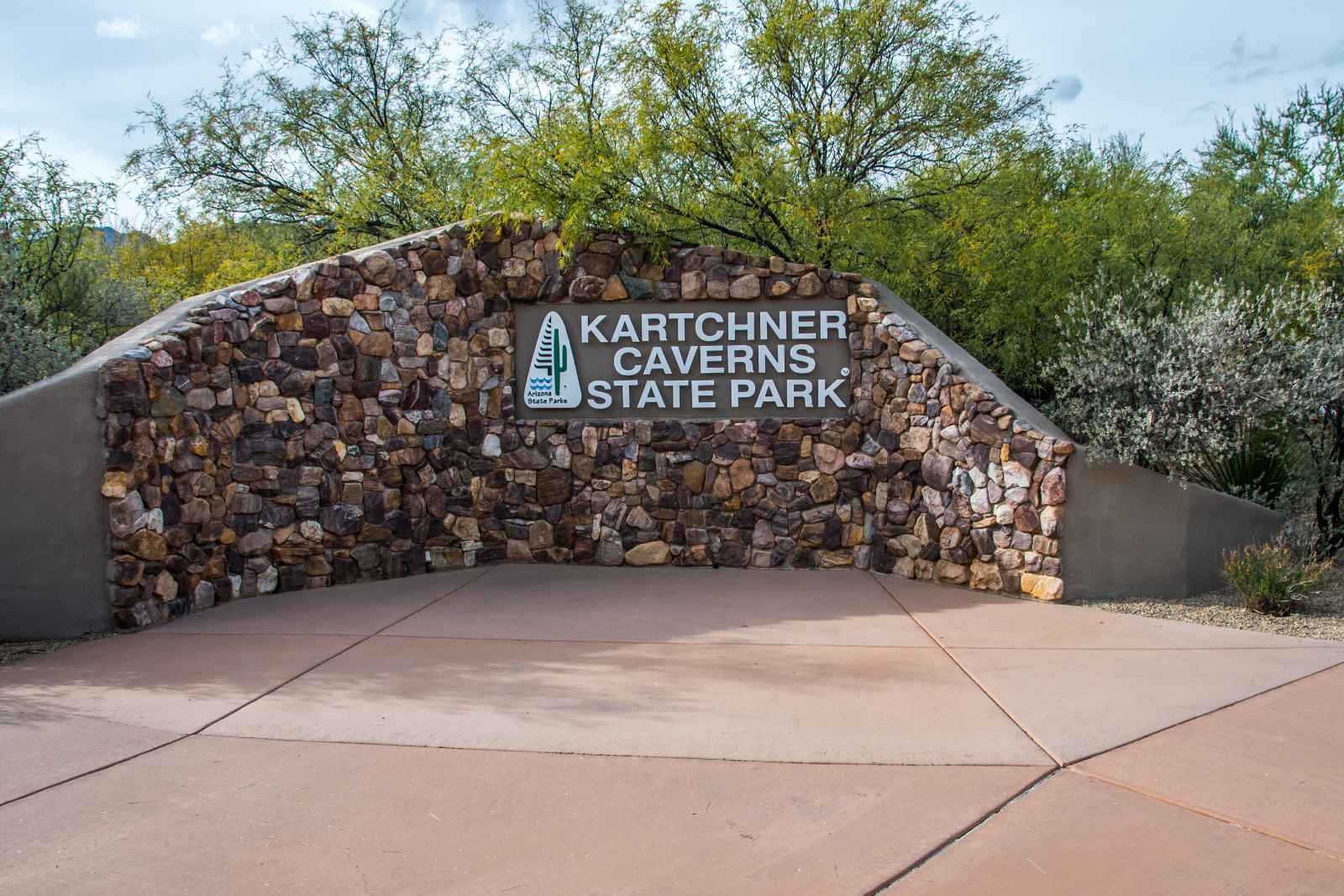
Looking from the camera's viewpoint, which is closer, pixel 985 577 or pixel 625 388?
pixel 985 577

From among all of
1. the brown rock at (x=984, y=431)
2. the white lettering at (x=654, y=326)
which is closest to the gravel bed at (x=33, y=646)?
the white lettering at (x=654, y=326)

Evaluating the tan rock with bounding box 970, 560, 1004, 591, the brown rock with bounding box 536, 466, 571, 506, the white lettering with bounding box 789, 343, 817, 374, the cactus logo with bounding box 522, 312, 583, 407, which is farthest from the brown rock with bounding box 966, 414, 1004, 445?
the brown rock with bounding box 536, 466, 571, 506

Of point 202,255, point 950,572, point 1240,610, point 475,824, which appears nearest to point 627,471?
point 950,572

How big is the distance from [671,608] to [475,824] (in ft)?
12.6

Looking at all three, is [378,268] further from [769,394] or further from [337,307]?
[769,394]

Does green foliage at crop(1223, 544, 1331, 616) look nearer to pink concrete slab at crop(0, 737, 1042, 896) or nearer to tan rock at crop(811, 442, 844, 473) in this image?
tan rock at crop(811, 442, 844, 473)

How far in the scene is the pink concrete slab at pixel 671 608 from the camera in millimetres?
6992

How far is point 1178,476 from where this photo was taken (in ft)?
26.4

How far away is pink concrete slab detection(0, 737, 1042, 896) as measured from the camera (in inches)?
141

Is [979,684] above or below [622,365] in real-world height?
below

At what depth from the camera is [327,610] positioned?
7.79 meters

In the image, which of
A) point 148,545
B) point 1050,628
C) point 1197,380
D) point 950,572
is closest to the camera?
point 1050,628

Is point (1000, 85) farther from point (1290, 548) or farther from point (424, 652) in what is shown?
point (424, 652)

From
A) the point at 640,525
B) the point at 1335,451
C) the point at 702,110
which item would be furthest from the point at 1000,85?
the point at 640,525
